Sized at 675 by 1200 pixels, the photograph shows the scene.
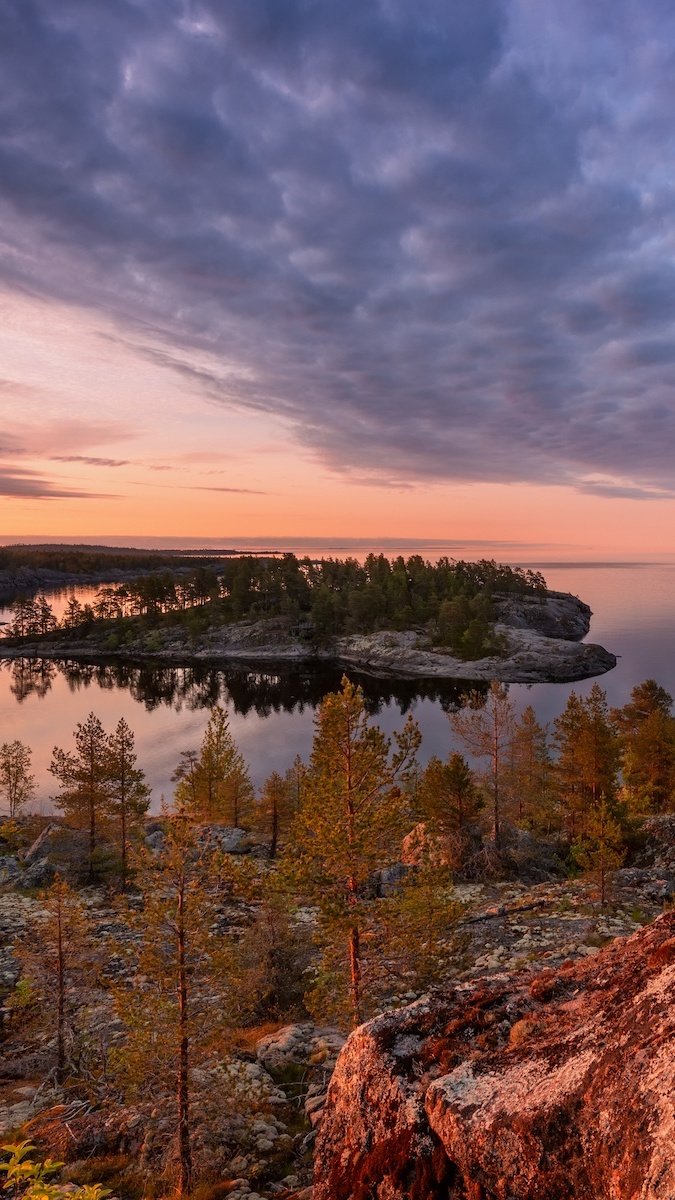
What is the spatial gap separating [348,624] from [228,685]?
37.3 metres

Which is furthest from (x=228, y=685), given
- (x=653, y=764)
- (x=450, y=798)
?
(x=450, y=798)

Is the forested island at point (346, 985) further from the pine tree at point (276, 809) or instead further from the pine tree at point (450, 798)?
the pine tree at point (276, 809)

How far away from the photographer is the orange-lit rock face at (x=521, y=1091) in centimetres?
434

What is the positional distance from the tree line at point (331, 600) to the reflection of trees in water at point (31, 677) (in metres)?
19.0

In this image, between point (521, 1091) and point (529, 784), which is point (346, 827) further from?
point (529, 784)

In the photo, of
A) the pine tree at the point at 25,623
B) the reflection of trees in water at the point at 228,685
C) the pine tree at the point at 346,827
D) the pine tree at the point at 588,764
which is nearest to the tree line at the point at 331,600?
the pine tree at the point at 25,623

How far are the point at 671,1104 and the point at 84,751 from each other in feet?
127

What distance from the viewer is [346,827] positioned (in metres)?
15.4

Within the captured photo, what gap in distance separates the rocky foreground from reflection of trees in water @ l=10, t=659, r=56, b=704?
25.1 ft

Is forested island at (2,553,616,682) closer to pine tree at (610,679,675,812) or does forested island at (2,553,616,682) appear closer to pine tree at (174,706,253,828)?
pine tree at (610,679,675,812)

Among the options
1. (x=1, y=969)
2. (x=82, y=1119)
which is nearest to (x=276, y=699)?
(x=1, y=969)

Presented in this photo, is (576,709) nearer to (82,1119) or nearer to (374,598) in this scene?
(82,1119)

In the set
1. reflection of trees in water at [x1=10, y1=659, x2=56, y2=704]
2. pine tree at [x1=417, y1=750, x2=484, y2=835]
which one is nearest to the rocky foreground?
reflection of trees in water at [x1=10, y1=659, x2=56, y2=704]

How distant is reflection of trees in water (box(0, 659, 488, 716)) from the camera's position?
104562mm
